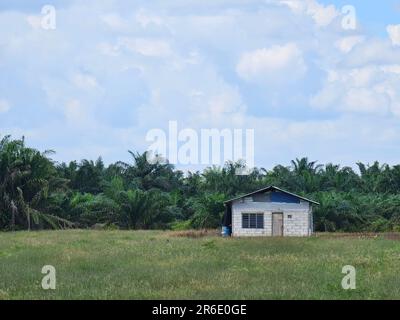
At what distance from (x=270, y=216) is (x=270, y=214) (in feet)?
0.38

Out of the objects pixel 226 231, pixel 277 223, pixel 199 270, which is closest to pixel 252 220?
pixel 277 223

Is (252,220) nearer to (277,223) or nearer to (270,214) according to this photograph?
(270,214)

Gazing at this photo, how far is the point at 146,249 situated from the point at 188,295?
42.7 feet

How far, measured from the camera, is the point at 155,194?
5572 cm

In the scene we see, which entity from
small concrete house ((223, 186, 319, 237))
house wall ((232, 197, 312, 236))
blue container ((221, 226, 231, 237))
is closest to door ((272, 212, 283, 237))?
small concrete house ((223, 186, 319, 237))

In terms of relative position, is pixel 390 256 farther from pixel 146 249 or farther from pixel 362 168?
pixel 362 168

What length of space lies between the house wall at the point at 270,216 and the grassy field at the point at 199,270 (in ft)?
39.1

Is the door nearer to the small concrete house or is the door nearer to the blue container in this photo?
the small concrete house

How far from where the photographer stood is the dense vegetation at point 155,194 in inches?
2023

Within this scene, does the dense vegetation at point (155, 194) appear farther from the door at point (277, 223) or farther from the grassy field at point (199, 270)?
the grassy field at point (199, 270)

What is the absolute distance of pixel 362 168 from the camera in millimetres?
71312

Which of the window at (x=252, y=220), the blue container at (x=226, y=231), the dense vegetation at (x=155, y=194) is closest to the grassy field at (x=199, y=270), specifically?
the blue container at (x=226, y=231)

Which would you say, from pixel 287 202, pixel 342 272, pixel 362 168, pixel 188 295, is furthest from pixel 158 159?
pixel 188 295

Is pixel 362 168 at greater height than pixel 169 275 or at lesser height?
greater
